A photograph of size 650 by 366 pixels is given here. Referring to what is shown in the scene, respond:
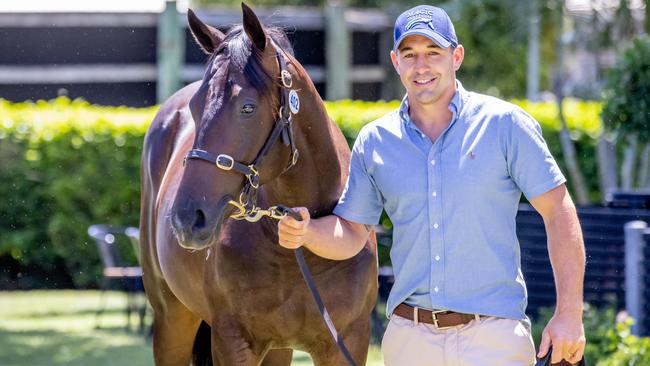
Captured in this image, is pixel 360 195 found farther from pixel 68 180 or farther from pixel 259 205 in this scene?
pixel 68 180

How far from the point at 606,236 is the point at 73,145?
6489 mm

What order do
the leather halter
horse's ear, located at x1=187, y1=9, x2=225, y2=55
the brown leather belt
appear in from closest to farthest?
the brown leather belt
the leather halter
horse's ear, located at x1=187, y1=9, x2=225, y2=55

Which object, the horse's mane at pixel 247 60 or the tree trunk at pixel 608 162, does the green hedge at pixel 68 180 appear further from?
the horse's mane at pixel 247 60

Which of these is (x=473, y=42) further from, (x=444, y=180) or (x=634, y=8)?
(x=444, y=180)

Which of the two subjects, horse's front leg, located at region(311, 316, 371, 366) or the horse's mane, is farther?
horse's front leg, located at region(311, 316, 371, 366)

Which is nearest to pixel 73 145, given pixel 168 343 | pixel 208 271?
pixel 168 343

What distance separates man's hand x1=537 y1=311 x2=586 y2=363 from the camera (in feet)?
11.4

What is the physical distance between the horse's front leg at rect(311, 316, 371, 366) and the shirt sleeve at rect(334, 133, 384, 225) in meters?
0.78

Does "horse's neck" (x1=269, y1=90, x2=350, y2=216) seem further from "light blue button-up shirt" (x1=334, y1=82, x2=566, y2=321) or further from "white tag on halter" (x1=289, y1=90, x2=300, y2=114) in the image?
"light blue button-up shirt" (x1=334, y1=82, x2=566, y2=321)

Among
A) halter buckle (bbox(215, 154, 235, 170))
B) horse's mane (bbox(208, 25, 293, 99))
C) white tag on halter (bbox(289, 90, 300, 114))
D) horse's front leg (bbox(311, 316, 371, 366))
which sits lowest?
horse's front leg (bbox(311, 316, 371, 366))

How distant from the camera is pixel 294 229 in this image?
3893 millimetres

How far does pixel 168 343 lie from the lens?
19.5ft

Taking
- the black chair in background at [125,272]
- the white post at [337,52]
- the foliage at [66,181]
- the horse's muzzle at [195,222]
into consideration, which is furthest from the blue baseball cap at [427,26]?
the white post at [337,52]

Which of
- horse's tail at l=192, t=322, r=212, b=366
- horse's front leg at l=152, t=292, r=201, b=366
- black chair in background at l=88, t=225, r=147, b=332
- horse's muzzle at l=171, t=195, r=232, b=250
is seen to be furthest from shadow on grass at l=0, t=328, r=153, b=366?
horse's muzzle at l=171, t=195, r=232, b=250
